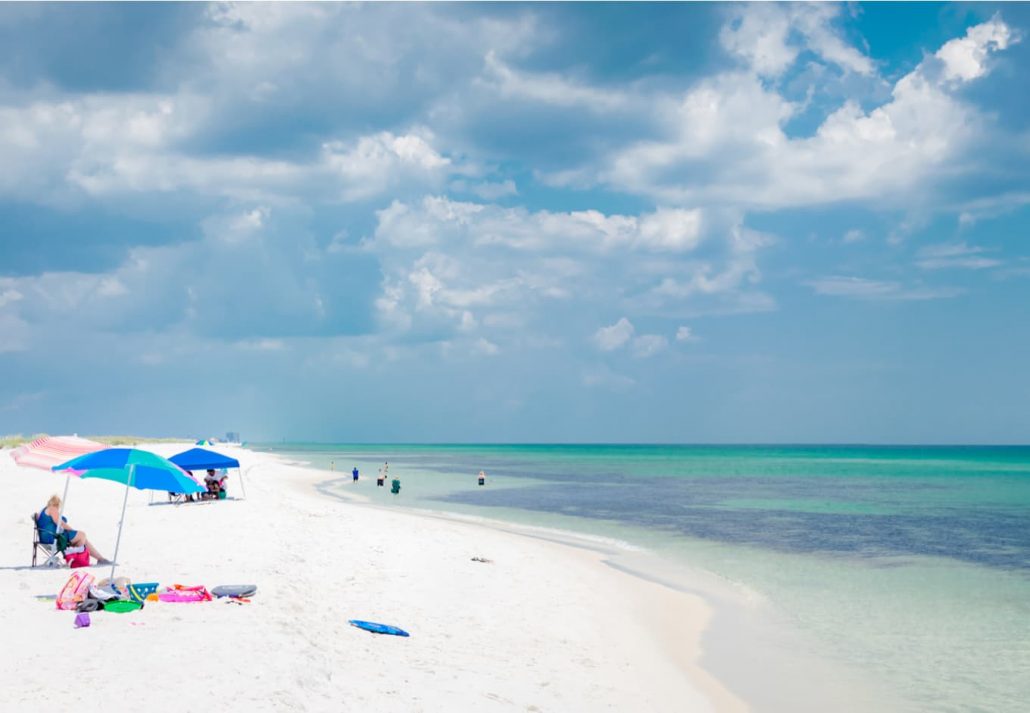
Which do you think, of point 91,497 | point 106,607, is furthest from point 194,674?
point 91,497

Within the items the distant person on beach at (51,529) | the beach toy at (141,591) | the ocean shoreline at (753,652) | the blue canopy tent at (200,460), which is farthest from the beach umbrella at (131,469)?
the blue canopy tent at (200,460)

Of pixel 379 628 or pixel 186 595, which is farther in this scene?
pixel 186 595

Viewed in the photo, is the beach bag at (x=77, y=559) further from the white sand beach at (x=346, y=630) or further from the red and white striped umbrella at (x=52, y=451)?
the red and white striped umbrella at (x=52, y=451)

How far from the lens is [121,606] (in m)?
13.0

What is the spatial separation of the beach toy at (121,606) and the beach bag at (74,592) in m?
0.39

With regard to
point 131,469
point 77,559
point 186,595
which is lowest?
point 186,595

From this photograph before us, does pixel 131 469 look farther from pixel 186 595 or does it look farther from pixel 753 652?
pixel 753 652

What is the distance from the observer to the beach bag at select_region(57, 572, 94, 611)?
13039 millimetres

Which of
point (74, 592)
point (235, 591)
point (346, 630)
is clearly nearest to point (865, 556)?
point (346, 630)

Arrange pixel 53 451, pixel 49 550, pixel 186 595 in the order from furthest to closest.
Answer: pixel 49 550, pixel 53 451, pixel 186 595

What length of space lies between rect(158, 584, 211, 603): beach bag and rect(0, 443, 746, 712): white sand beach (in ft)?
1.08

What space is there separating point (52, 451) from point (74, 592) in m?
4.44

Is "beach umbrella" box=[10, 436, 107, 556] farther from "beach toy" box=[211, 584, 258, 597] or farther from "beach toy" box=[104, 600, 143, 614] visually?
"beach toy" box=[211, 584, 258, 597]

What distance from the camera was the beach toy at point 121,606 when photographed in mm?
12892
